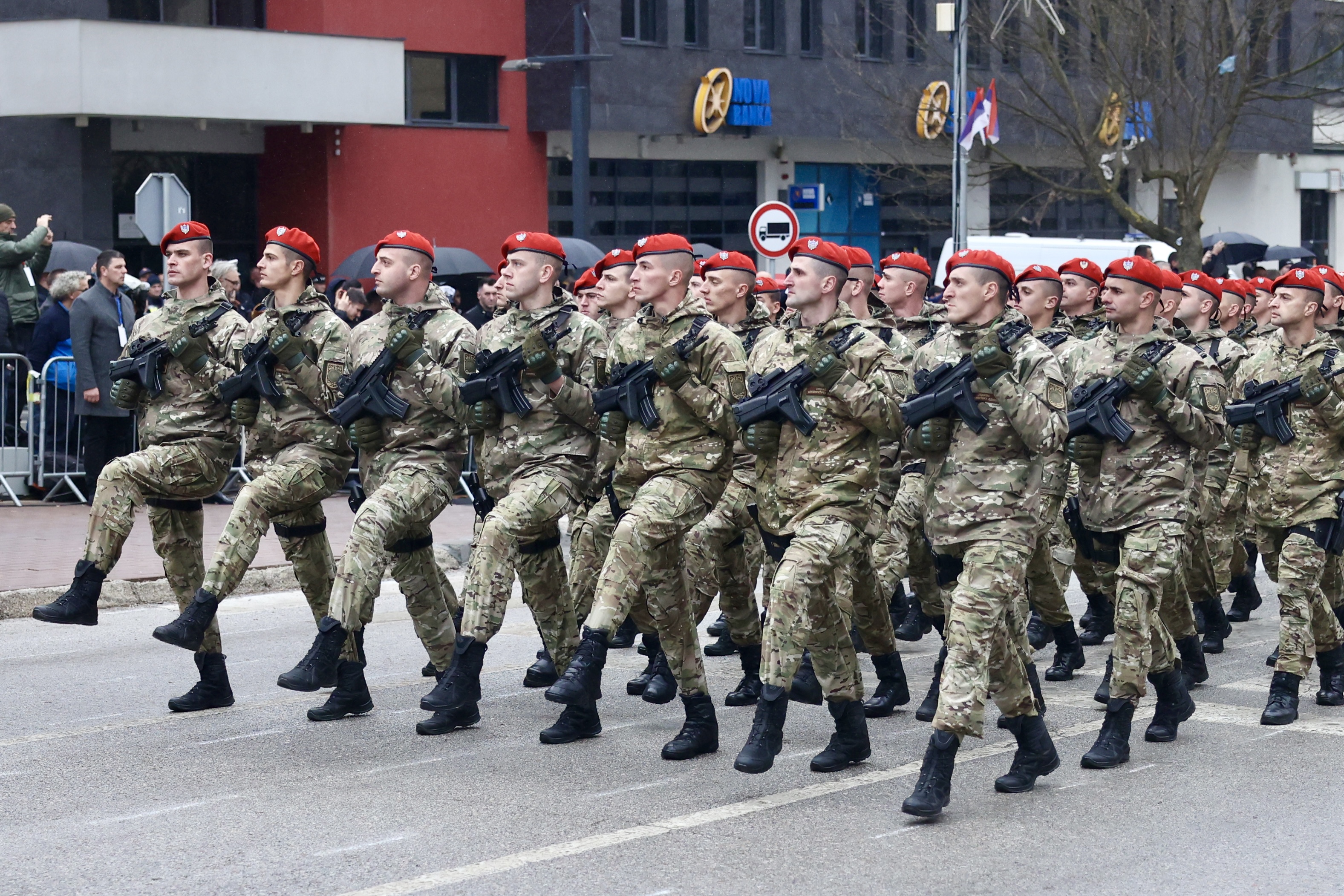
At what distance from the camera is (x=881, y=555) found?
30.6 ft

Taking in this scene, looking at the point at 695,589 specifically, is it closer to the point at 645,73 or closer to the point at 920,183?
the point at 645,73

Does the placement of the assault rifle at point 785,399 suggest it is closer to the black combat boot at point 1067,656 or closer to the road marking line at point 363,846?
the road marking line at point 363,846

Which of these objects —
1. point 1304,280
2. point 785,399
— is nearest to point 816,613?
point 785,399

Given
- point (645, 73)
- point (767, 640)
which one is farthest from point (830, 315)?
point (645, 73)

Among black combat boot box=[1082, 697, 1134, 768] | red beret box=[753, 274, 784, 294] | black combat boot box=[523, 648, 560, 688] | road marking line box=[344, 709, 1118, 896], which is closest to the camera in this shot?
road marking line box=[344, 709, 1118, 896]

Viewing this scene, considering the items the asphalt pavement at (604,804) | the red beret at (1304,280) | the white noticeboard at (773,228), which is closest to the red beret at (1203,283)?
the red beret at (1304,280)

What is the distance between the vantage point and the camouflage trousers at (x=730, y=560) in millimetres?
8047

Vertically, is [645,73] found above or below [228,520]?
above

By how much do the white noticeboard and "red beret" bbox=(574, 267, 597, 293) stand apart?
20.6 feet

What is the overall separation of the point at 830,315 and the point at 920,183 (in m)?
28.5

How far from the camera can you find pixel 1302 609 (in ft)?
26.7

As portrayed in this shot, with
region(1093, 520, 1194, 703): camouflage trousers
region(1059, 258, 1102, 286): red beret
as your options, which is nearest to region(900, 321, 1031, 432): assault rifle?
region(1093, 520, 1194, 703): camouflage trousers

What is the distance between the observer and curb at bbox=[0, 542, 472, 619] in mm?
10781

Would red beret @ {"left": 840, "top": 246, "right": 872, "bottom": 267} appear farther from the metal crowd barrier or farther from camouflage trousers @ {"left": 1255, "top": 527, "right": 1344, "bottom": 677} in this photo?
the metal crowd barrier
